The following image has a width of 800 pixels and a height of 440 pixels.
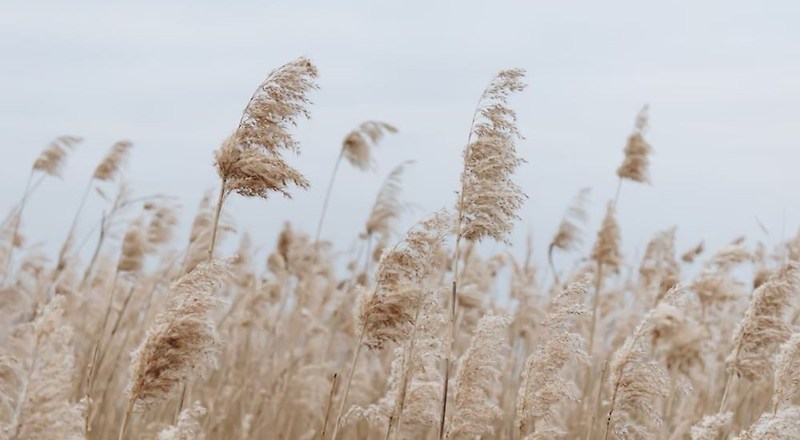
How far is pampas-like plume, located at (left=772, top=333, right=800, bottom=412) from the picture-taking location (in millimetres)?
3434

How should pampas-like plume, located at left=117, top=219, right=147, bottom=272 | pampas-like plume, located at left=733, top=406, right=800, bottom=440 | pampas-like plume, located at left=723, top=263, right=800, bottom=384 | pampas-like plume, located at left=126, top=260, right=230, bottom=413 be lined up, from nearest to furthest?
pampas-like plume, located at left=126, top=260, right=230, bottom=413 → pampas-like plume, located at left=733, top=406, right=800, bottom=440 → pampas-like plume, located at left=723, top=263, right=800, bottom=384 → pampas-like plume, located at left=117, top=219, right=147, bottom=272

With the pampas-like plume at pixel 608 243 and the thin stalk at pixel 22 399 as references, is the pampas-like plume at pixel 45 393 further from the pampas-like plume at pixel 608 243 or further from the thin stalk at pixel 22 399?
the pampas-like plume at pixel 608 243

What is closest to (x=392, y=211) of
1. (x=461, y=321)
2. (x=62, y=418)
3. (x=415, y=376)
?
Answer: (x=461, y=321)

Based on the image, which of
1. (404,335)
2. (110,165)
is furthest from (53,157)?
(404,335)

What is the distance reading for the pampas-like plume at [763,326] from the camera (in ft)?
12.7

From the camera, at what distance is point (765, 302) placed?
3.91 meters

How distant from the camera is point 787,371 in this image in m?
3.48

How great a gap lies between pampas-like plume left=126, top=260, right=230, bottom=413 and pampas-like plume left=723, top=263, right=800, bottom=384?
217 cm

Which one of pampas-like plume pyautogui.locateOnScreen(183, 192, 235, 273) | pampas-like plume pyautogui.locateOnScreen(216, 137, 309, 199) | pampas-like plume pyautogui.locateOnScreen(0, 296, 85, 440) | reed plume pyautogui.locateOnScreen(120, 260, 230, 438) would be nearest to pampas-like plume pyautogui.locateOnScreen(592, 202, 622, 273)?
pampas-like plume pyautogui.locateOnScreen(183, 192, 235, 273)

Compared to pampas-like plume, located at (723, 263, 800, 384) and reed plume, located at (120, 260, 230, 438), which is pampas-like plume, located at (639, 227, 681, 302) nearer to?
pampas-like plume, located at (723, 263, 800, 384)

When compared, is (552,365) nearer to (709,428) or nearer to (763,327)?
(709,428)

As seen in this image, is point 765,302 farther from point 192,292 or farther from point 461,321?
point 461,321

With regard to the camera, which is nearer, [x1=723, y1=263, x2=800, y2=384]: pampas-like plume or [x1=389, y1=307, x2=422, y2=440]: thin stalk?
[x1=389, y1=307, x2=422, y2=440]: thin stalk

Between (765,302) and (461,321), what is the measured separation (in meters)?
4.66
